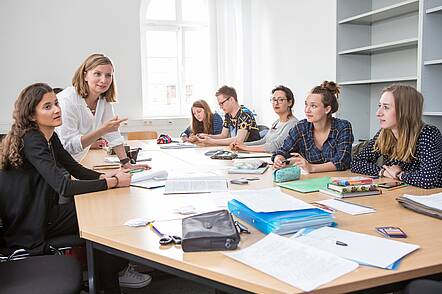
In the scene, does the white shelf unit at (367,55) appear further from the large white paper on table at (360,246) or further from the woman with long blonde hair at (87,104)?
the large white paper on table at (360,246)

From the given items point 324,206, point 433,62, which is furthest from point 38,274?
point 433,62

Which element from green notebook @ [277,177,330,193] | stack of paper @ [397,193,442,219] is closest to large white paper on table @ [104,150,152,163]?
green notebook @ [277,177,330,193]

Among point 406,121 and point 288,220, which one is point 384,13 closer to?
point 406,121

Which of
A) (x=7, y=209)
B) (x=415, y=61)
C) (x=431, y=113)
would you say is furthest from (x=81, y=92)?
(x=415, y=61)

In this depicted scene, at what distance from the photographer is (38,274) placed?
5.52ft

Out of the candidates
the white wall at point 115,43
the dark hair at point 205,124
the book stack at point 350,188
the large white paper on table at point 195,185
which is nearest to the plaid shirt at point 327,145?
the book stack at point 350,188

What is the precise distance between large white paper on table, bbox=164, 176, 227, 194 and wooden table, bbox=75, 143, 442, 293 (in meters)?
0.07

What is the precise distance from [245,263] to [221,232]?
0.16m

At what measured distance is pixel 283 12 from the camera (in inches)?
229

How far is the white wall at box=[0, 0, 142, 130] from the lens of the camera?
5543 millimetres

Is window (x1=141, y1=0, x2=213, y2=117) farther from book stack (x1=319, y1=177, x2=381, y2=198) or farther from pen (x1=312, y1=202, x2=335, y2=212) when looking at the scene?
pen (x1=312, y1=202, x2=335, y2=212)

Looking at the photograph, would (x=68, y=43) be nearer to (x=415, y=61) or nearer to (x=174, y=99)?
(x=174, y=99)

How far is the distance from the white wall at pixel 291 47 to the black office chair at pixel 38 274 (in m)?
3.73

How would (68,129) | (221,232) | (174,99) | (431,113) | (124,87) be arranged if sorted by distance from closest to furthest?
(221,232), (68,129), (431,113), (124,87), (174,99)
